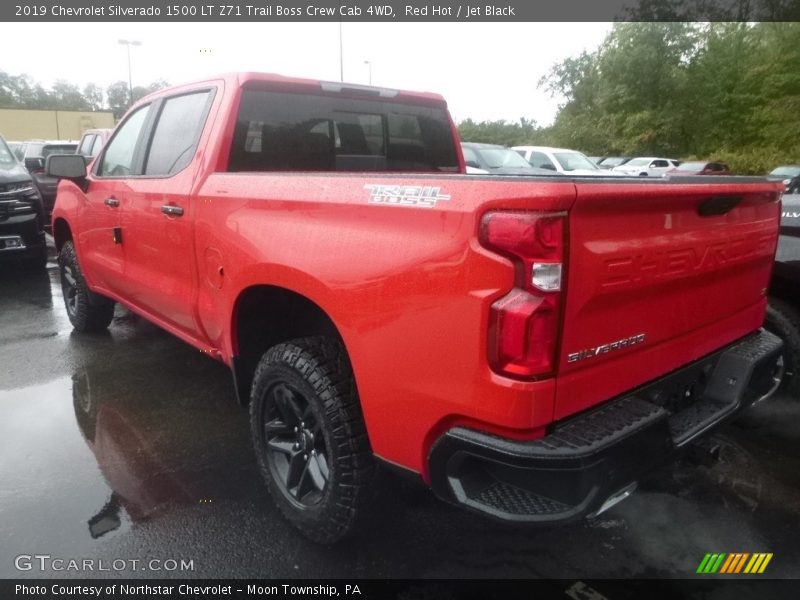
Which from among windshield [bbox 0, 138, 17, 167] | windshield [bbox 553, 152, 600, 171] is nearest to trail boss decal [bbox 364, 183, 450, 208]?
windshield [bbox 0, 138, 17, 167]

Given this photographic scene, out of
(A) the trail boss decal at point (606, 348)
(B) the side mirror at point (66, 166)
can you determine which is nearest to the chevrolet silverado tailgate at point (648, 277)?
(A) the trail boss decal at point (606, 348)

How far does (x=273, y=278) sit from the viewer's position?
2.47 meters

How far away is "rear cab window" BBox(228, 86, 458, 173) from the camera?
10.5 ft

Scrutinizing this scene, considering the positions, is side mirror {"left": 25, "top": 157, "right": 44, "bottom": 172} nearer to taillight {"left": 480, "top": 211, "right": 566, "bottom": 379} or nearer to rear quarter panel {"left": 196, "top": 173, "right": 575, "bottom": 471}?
rear quarter panel {"left": 196, "top": 173, "right": 575, "bottom": 471}

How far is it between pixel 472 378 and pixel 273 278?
104 centimetres

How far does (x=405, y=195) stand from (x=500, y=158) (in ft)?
46.1

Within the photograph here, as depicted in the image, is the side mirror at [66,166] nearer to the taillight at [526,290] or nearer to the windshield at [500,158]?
the taillight at [526,290]

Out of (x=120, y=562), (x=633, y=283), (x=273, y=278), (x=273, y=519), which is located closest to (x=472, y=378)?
(x=633, y=283)

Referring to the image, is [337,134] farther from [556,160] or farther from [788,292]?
[556,160]

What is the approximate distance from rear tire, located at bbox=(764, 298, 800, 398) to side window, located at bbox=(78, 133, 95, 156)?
10928mm

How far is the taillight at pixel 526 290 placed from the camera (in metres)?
1.68

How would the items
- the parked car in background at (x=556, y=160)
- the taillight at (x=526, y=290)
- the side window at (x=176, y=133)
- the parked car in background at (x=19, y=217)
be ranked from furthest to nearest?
1. the parked car in background at (x=556, y=160)
2. the parked car in background at (x=19, y=217)
3. the side window at (x=176, y=133)
4. the taillight at (x=526, y=290)

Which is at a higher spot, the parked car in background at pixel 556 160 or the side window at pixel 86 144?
the side window at pixel 86 144

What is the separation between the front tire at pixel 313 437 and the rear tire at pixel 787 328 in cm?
255
